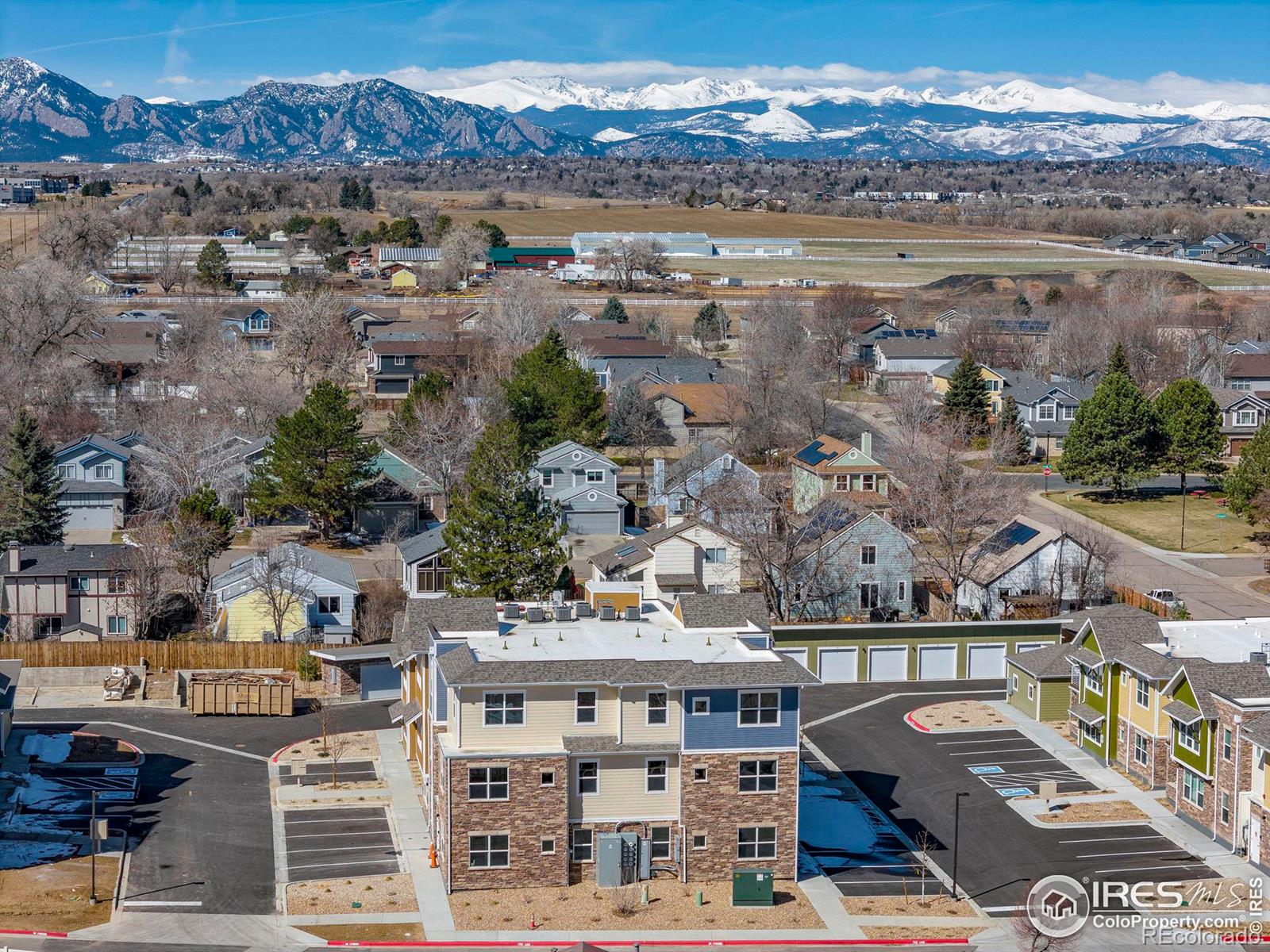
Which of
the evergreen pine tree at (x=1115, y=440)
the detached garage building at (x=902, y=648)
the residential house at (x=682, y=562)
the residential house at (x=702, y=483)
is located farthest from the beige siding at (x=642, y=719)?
the evergreen pine tree at (x=1115, y=440)

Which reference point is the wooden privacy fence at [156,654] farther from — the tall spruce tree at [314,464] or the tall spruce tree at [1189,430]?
the tall spruce tree at [1189,430]

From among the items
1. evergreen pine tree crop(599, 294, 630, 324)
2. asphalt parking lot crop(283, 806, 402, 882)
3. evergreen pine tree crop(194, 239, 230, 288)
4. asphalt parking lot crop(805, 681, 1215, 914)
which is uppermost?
evergreen pine tree crop(194, 239, 230, 288)

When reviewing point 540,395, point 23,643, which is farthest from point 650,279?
point 23,643

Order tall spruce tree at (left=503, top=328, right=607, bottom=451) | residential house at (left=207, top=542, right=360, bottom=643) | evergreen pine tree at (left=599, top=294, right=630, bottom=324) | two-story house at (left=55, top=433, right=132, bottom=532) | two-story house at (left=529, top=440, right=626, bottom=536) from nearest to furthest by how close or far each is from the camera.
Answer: residential house at (left=207, top=542, right=360, bottom=643)
two-story house at (left=529, top=440, right=626, bottom=536)
two-story house at (left=55, top=433, right=132, bottom=532)
tall spruce tree at (left=503, top=328, right=607, bottom=451)
evergreen pine tree at (left=599, top=294, right=630, bottom=324)

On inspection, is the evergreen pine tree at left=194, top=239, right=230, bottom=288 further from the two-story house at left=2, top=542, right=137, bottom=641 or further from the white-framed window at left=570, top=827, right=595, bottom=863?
the white-framed window at left=570, top=827, right=595, bottom=863

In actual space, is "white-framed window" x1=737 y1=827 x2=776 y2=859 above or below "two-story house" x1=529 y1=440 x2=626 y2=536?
below

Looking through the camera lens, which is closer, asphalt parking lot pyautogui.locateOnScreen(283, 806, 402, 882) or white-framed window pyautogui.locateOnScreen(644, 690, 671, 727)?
white-framed window pyautogui.locateOnScreen(644, 690, 671, 727)

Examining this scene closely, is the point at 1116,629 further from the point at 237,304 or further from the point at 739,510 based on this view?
the point at 237,304

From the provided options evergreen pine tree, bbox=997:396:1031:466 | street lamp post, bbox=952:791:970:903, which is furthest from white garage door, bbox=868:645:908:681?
evergreen pine tree, bbox=997:396:1031:466
